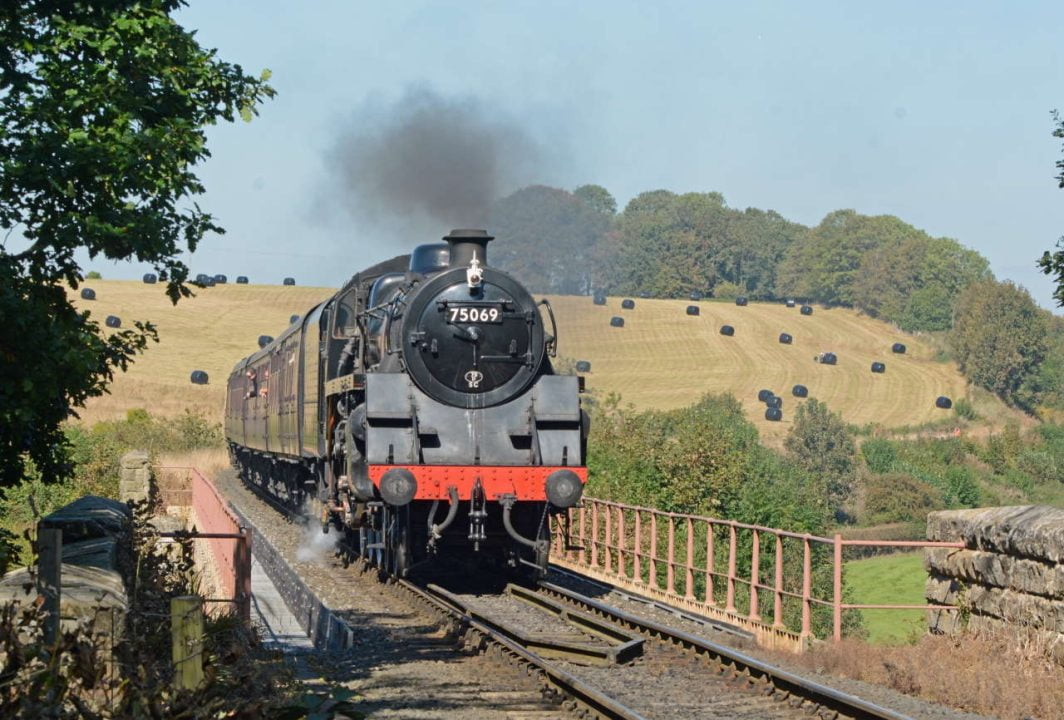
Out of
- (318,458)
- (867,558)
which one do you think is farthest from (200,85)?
(867,558)

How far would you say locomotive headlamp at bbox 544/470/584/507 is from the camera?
1488 cm

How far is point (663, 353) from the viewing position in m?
78.2

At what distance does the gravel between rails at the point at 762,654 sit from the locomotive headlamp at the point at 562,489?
134cm

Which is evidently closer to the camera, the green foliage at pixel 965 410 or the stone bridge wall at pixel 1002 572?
the stone bridge wall at pixel 1002 572

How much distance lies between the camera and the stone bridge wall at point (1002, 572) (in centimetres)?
1073

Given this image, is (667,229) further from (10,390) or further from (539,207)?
(10,390)

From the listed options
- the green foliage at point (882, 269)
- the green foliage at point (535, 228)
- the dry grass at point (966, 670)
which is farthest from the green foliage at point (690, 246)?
the dry grass at point (966, 670)

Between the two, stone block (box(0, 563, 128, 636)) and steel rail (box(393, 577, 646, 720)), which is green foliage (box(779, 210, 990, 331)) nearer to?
steel rail (box(393, 577, 646, 720))

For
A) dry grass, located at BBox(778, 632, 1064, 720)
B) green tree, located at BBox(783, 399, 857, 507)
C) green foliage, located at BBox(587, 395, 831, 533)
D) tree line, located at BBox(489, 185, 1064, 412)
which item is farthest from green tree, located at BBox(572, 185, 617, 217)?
dry grass, located at BBox(778, 632, 1064, 720)

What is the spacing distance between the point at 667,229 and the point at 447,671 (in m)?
125

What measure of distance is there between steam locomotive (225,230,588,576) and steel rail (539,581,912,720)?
5.25 ft

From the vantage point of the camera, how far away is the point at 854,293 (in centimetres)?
13825

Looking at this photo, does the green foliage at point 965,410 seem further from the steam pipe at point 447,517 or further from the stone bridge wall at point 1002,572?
the stone bridge wall at point 1002,572

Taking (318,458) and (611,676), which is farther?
(318,458)
